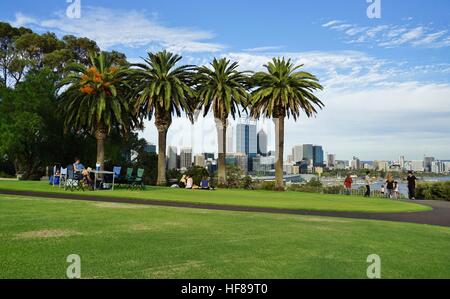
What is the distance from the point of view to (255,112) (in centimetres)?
3941

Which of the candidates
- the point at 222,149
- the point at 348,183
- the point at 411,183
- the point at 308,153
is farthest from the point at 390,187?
the point at 308,153

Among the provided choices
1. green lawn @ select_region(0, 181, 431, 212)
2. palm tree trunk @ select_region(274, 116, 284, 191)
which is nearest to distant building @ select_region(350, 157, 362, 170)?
palm tree trunk @ select_region(274, 116, 284, 191)

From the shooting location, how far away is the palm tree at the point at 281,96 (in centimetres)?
3712

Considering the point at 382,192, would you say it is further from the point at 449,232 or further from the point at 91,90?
the point at 91,90

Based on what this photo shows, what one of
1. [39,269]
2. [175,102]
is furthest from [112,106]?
[39,269]

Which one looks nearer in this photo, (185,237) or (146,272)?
(146,272)

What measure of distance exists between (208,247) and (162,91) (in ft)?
101

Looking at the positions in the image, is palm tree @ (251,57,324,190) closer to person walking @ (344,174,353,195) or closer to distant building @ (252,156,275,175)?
person walking @ (344,174,353,195)

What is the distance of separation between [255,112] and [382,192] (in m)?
13.4

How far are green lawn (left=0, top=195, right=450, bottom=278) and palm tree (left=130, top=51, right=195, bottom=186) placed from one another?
25.4 metres

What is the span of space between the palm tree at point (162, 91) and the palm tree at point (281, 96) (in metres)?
6.49

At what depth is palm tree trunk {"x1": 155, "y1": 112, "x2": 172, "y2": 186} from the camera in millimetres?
38906

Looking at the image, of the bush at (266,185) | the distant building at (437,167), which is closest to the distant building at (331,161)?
the distant building at (437,167)

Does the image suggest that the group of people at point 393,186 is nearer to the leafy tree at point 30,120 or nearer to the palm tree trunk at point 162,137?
the palm tree trunk at point 162,137
